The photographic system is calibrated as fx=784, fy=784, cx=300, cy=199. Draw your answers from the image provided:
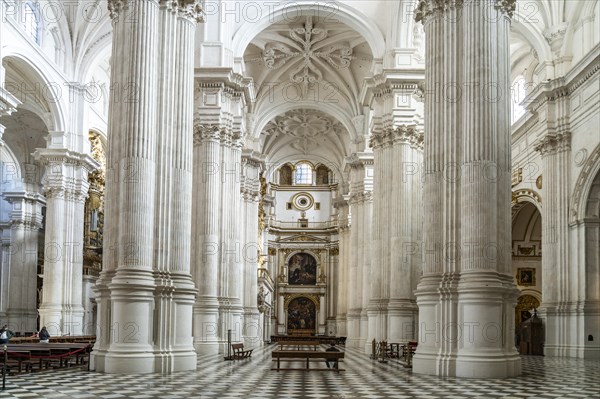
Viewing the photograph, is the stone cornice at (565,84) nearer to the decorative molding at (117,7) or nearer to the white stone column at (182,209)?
the white stone column at (182,209)

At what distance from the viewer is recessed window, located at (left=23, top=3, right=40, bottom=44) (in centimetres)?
2981

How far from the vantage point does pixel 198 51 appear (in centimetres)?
2995

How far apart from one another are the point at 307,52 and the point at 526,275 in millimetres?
15803

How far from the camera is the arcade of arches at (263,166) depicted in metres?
17.1

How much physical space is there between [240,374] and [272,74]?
26844 mm

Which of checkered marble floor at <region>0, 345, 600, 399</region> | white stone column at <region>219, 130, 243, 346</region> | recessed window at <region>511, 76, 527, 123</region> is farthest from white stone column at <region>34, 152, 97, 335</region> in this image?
recessed window at <region>511, 76, 527, 123</region>

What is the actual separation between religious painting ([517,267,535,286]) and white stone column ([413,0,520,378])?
895 inches

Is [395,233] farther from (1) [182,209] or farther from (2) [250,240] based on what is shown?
(2) [250,240]

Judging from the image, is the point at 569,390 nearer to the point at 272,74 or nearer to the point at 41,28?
the point at 41,28

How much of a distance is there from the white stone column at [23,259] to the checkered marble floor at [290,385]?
76.1 ft

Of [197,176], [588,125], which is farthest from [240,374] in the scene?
[588,125]

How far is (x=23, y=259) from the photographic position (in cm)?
4041

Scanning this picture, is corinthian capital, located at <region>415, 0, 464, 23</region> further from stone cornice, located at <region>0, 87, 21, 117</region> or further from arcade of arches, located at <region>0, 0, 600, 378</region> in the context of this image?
stone cornice, located at <region>0, 87, 21, 117</region>

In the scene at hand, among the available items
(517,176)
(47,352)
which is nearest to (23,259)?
(47,352)
